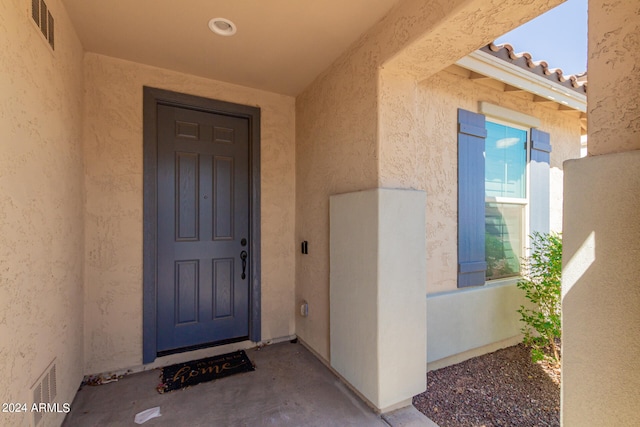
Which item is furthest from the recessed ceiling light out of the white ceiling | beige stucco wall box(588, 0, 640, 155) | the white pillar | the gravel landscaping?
the gravel landscaping

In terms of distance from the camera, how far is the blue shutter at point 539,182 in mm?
3576

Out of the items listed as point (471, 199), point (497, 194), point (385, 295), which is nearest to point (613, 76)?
point (385, 295)

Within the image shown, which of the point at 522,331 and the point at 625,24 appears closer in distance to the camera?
the point at 625,24

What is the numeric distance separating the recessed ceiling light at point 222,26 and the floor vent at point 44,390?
2.58 m

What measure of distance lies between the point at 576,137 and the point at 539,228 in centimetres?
166

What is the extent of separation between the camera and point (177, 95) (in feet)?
9.39

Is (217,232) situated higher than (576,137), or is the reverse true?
(576,137)

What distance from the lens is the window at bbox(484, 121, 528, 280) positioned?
334 centimetres

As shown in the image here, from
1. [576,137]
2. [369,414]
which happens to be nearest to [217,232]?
[369,414]

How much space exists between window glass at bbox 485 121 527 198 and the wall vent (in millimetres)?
3981

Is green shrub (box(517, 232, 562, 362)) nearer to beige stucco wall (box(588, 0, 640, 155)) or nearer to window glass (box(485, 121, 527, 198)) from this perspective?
window glass (box(485, 121, 527, 198))

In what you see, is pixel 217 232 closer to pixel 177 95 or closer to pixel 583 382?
pixel 177 95

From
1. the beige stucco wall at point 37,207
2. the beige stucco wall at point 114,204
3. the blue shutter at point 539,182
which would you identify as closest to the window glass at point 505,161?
the blue shutter at point 539,182

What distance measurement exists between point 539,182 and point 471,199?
1.29m
